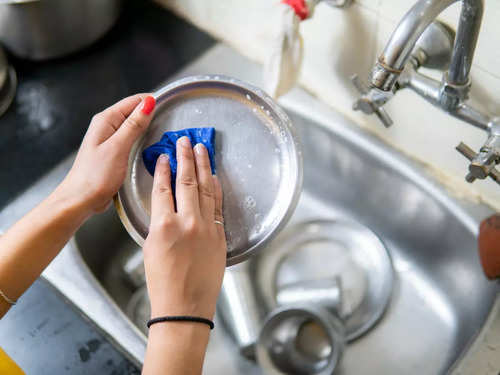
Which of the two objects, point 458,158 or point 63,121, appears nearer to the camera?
point 458,158

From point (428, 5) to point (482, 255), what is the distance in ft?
1.43

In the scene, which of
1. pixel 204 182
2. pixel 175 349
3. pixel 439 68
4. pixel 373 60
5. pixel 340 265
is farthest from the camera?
pixel 340 265

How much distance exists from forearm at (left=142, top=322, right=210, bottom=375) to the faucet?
367 mm

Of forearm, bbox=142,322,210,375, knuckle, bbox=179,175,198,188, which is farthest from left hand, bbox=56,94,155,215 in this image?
forearm, bbox=142,322,210,375

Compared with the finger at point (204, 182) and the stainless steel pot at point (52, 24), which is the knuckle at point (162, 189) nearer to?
the finger at point (204, 182)

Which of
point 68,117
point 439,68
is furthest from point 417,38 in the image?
point 68,117

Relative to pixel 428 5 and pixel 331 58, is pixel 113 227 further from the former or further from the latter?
pixel 428 5

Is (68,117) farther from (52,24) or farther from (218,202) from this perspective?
(218,202)

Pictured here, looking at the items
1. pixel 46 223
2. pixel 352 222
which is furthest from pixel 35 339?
pixel 352 222

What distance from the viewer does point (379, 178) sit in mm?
974

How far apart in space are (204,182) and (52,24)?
555 millimetres

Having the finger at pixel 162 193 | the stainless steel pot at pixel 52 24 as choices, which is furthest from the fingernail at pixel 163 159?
the stainless steel pot at pixel 52 24

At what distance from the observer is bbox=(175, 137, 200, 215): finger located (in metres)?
0.59

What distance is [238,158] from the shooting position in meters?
0.71
